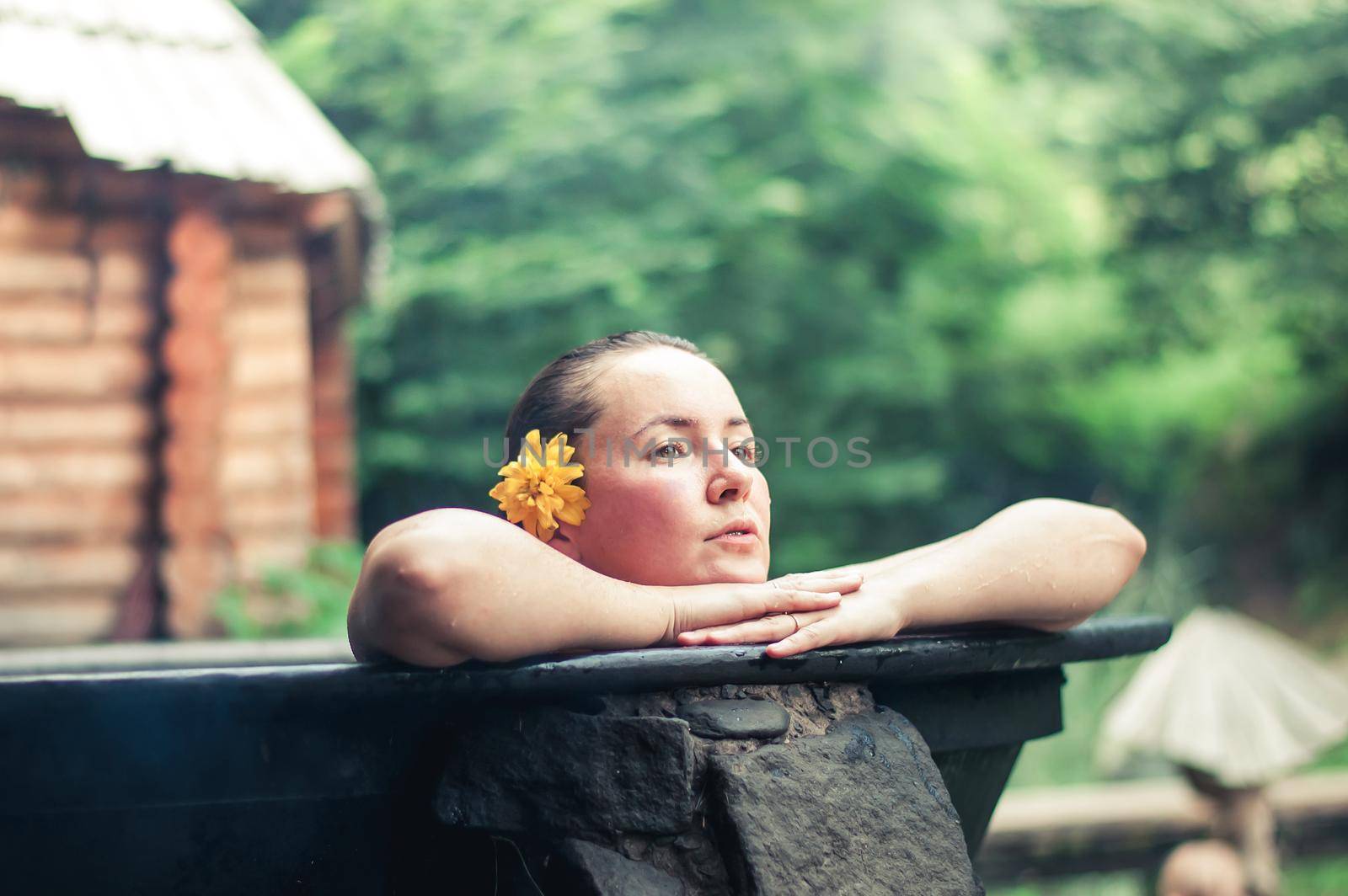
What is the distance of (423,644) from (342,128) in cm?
932

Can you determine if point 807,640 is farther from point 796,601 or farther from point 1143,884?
point 1143,884

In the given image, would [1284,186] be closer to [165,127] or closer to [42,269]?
[165,127]

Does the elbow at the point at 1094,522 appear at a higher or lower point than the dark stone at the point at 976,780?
higher

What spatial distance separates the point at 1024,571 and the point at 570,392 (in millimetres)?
621

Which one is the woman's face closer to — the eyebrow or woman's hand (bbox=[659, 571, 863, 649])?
the eyebrow

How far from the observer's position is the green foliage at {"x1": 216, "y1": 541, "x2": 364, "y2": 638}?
5934 millimetres

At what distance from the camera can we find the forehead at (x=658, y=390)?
1527 millimetres

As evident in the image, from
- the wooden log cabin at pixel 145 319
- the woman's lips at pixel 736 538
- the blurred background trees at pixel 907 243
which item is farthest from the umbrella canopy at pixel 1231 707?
the wooden log cabin at pixel 145 319

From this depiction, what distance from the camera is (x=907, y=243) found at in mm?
11531

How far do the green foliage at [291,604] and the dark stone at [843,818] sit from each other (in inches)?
198

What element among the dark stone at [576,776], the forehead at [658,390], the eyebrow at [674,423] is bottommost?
the dark stone at [576,776]

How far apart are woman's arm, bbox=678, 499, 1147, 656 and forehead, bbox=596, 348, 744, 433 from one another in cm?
30

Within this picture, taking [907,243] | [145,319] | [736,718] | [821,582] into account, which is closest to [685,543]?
[821,582]

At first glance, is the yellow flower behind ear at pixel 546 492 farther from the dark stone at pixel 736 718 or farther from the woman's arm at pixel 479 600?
the dark stone at pixel 736 718
